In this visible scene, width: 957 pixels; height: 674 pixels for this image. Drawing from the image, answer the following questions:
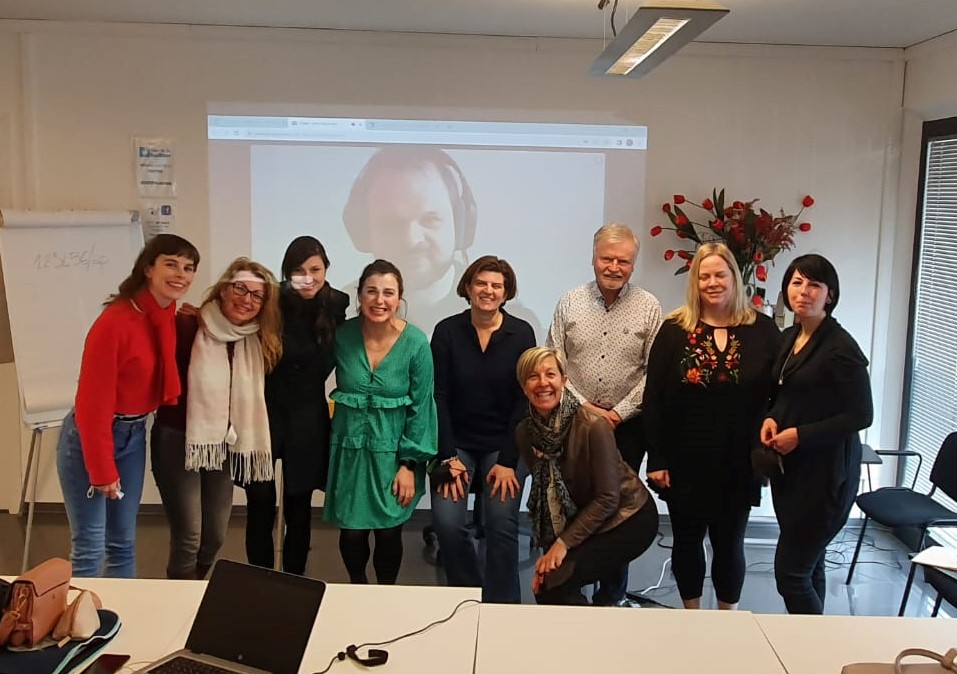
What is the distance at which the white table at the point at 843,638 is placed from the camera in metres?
1.77

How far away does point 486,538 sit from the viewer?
2.99m

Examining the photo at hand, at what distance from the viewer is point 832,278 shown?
8.68ft

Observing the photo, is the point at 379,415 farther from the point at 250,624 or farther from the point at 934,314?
the point at 934,314

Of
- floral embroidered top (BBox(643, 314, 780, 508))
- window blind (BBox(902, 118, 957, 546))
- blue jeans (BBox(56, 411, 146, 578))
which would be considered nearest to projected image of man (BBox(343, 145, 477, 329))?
Result: floral embroidered top (BBox(643, 314, 780, 508))

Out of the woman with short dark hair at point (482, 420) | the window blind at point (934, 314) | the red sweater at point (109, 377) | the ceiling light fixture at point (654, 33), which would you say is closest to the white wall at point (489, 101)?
the window blind at point (934, 314)

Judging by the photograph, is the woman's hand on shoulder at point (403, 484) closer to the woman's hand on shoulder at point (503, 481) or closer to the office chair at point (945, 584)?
the woman's hand on shoulder at point (503, 481)

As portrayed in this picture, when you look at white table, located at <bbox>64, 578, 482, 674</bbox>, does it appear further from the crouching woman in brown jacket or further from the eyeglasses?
the eyeglasses

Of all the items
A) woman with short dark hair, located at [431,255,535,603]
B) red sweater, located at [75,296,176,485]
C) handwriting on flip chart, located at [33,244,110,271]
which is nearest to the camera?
red sweater, located at [75,296,176,485]

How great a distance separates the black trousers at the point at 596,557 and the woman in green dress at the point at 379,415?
1.96 ft

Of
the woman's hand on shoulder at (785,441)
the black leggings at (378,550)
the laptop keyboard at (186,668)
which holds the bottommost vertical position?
the black leggings at (378,550)

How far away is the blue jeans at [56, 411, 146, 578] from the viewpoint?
8.66 ft

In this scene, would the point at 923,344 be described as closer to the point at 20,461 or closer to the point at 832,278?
the point at 832,278

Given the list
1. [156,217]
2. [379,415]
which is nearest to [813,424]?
[379,415]

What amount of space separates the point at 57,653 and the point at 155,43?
3.26 m
